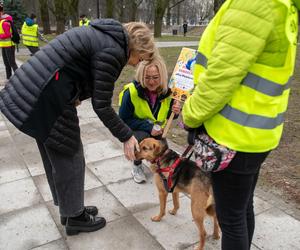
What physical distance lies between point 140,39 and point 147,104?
140cm

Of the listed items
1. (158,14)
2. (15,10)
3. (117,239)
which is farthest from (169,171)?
(15,10)

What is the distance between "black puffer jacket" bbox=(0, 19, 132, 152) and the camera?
7.50 ft

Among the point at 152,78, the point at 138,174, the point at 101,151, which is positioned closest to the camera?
the point at 152,78

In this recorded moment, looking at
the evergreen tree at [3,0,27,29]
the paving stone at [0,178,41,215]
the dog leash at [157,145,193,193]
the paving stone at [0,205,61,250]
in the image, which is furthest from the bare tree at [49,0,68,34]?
the dog leash at [157,145,193,193]

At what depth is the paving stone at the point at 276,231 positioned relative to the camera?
2879 millimetres

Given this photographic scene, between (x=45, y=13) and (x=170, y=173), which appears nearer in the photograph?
(x=170, y=173)

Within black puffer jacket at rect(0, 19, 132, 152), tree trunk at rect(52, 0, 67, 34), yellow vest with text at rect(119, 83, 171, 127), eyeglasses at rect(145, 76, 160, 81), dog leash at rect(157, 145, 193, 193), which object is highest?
black puffer jacket at rect(0, 19, 132, 152)

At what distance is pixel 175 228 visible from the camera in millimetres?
3162

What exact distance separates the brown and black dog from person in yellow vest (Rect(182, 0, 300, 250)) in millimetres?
835

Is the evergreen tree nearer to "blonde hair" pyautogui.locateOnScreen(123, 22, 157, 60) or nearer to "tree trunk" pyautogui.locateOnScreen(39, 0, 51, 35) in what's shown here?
"tree trunk" pyautogui.locateOnScreen(39, 0, 51, 35)

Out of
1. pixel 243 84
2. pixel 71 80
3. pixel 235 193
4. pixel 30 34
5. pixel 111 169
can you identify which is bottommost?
pixel 111 169

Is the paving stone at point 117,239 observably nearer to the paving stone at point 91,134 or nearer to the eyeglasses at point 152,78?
the eyeglasses at point 152,78

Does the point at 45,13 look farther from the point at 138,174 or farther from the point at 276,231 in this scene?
the point at 276,231

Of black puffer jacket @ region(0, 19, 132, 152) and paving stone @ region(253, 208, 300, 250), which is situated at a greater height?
black puffer jacket @ region(0, 19, 132, 152)
